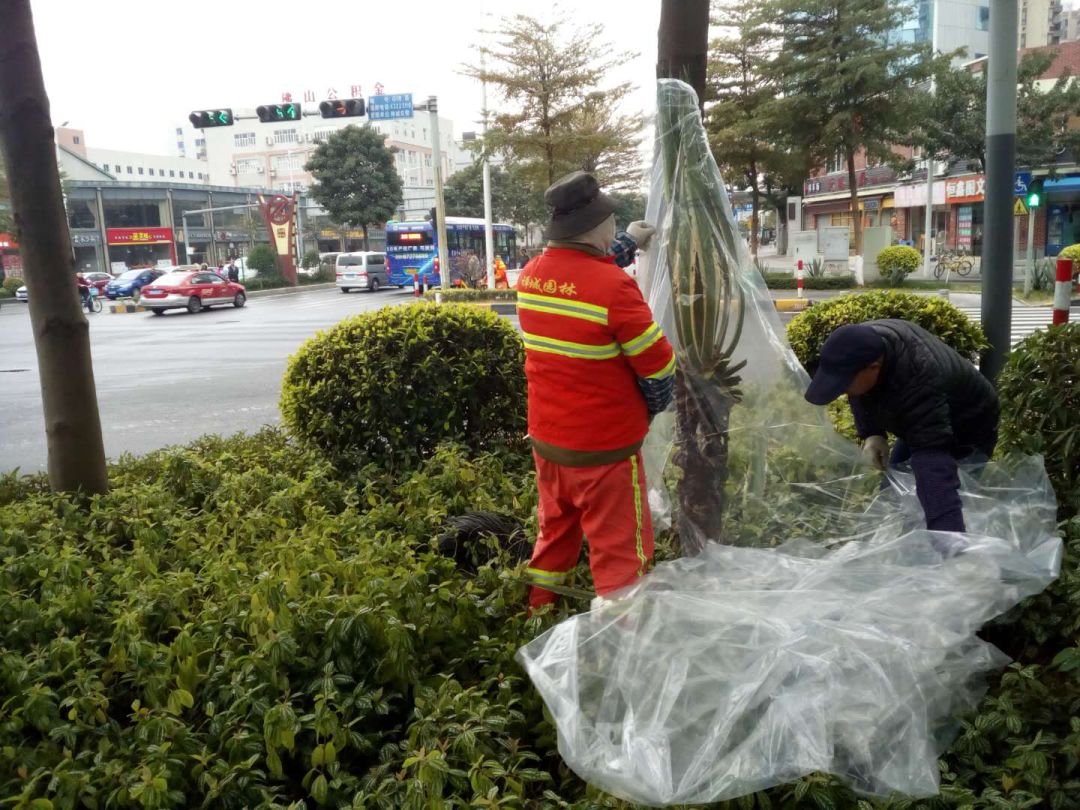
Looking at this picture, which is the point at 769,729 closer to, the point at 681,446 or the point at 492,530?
the point at 681,446

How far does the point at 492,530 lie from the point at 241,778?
173cm

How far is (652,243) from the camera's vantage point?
3463mm

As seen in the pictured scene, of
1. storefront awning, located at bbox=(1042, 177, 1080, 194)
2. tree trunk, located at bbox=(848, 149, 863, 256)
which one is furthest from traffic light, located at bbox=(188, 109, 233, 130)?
storefront awning, located at bbox=(1042, 177, 1080, 194)

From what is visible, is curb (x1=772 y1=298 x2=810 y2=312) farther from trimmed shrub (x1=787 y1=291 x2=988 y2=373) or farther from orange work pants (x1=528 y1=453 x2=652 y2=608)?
orange work pants (x1=528 y1=453 x2=652 y2=608)

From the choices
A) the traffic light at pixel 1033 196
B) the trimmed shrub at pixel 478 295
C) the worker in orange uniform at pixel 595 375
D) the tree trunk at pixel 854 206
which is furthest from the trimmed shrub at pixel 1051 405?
the tree trunk at pixel 854 206

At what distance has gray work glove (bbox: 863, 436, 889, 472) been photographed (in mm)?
3447

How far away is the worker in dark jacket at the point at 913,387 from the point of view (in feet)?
9.80

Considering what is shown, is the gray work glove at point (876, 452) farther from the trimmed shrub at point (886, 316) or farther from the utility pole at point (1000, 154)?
the trimmed shrub at point (886, 316)

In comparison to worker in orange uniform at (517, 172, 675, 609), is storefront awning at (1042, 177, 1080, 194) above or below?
above

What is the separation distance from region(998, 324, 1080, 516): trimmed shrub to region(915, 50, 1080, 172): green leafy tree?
2365 cm

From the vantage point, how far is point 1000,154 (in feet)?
16.8

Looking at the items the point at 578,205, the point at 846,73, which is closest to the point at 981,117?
the point at 846,73

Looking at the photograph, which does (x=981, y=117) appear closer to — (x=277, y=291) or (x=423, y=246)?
(x=423, y=246)

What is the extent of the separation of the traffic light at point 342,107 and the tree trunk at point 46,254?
735 inches
